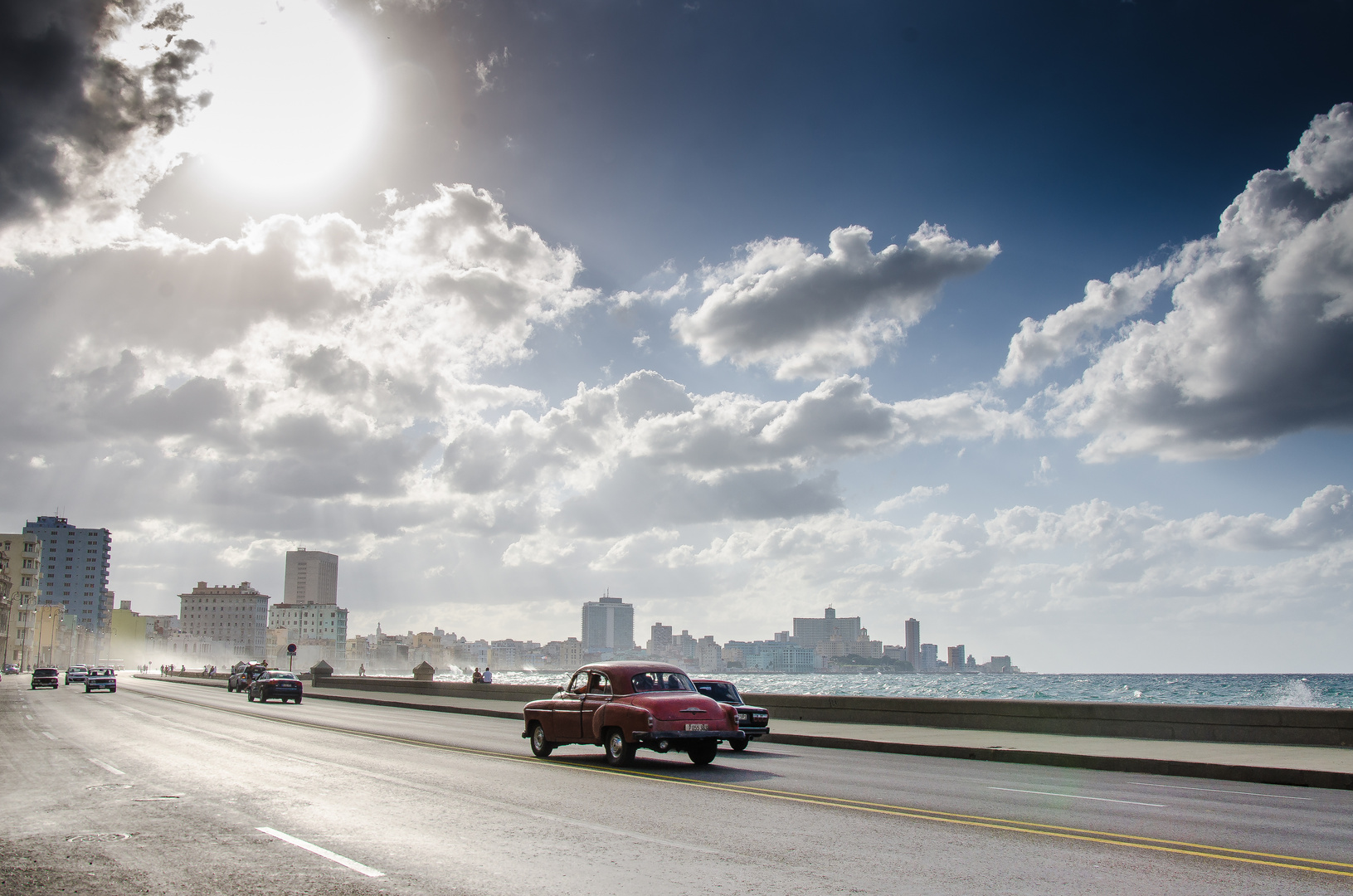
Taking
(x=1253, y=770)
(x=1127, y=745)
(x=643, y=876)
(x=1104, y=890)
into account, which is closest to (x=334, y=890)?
(x=643, y=876)

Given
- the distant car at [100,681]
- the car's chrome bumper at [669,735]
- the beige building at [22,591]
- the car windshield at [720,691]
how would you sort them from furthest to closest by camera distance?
Result: the beige building at [22,591]
the distant car at [100,681]
the car windshield at [720,691]
the car's chrome bumper at [669,735]

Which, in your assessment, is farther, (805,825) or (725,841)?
(805,825)

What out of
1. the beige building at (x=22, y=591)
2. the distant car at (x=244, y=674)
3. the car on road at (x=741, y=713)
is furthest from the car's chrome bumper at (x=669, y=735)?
the beige building at (x=22, y=591)

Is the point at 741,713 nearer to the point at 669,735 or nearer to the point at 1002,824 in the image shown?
the point at 669,735

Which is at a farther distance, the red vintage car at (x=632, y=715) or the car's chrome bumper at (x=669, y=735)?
the red vintage car at (x=632, y=715)

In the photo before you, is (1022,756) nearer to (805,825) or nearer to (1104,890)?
(805,825)

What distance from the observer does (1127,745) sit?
19.0m

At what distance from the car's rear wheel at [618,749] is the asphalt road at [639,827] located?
0.33 m

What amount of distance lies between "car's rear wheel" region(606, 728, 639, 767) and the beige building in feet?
526

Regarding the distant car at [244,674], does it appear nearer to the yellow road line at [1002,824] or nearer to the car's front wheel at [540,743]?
the car's front wheel at [540,743]

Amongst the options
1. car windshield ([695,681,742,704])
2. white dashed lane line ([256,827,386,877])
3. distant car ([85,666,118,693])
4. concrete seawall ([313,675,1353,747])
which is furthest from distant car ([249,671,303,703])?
white dashed lane line ([256,827,386,877])

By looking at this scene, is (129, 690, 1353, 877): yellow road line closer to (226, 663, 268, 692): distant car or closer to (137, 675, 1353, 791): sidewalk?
(137, 675, 1353, 791): sidewalk

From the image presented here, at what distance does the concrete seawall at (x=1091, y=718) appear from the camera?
18406mm

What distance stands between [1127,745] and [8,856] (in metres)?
18.1
